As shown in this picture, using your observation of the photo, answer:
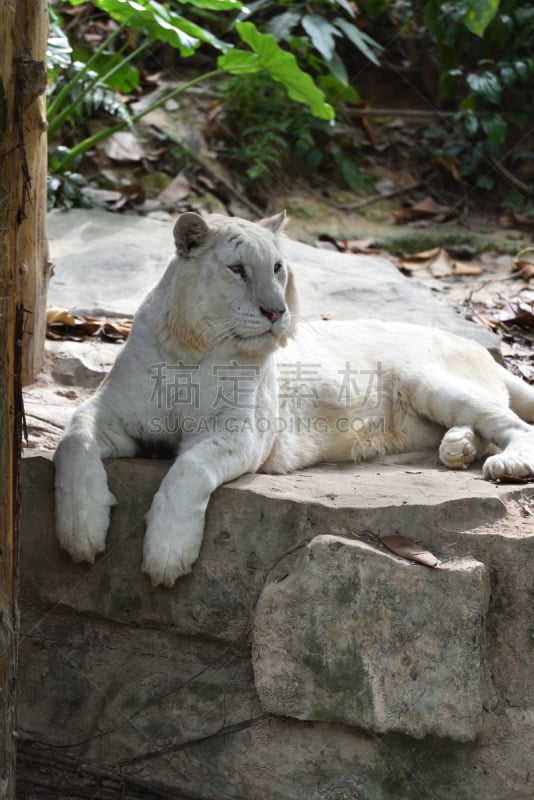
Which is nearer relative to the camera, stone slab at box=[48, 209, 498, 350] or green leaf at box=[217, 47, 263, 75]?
stone slab at box=[48, 209, 498, 350]

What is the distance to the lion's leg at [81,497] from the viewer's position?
3377 mm

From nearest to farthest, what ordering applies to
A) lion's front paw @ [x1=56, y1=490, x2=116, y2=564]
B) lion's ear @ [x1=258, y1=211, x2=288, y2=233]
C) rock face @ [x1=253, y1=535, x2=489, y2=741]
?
rock face @ [x1=253, y1=535, x2=489, y2=741] → lion's front paw @ [x1=56, y1=490, x2=116, y2=564] → lion's ear @ [x1=258, y1=211, x2=288, y2=233]

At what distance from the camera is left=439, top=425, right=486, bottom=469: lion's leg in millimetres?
4203

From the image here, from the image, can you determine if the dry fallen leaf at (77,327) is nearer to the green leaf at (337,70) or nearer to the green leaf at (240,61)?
the green leaf at (240,61)

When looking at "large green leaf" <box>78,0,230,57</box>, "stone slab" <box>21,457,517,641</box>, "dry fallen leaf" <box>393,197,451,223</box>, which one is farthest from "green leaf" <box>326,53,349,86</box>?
"stone slab" <box>21,457,517,641</box>

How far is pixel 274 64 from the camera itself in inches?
248

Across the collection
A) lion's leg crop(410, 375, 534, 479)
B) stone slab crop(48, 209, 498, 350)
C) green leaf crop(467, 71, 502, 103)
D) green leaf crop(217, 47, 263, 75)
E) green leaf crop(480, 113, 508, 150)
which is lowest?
stone slab crop(48, 209, 498, 350)

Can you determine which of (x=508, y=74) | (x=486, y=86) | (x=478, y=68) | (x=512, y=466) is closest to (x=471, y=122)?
(x=486, y=86)

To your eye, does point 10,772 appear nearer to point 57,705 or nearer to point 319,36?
point 57,705

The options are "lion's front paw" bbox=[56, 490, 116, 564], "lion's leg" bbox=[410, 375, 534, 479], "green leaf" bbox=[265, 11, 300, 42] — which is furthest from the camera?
"green leaf" bbox=[265, 11, 300, 42]

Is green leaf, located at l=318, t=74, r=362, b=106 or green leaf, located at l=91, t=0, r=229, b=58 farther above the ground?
green leaf, located at l=91, t=0, r=229, b=58

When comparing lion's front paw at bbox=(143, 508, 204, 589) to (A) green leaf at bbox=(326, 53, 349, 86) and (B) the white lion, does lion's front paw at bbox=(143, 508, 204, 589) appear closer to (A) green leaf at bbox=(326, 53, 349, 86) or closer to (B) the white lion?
(B) the white lion

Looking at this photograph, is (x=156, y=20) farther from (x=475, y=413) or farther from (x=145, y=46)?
(x=475, y=413)

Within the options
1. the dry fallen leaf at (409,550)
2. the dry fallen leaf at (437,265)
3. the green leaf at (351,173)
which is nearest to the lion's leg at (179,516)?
the dry fallen leaf at (409,550)
